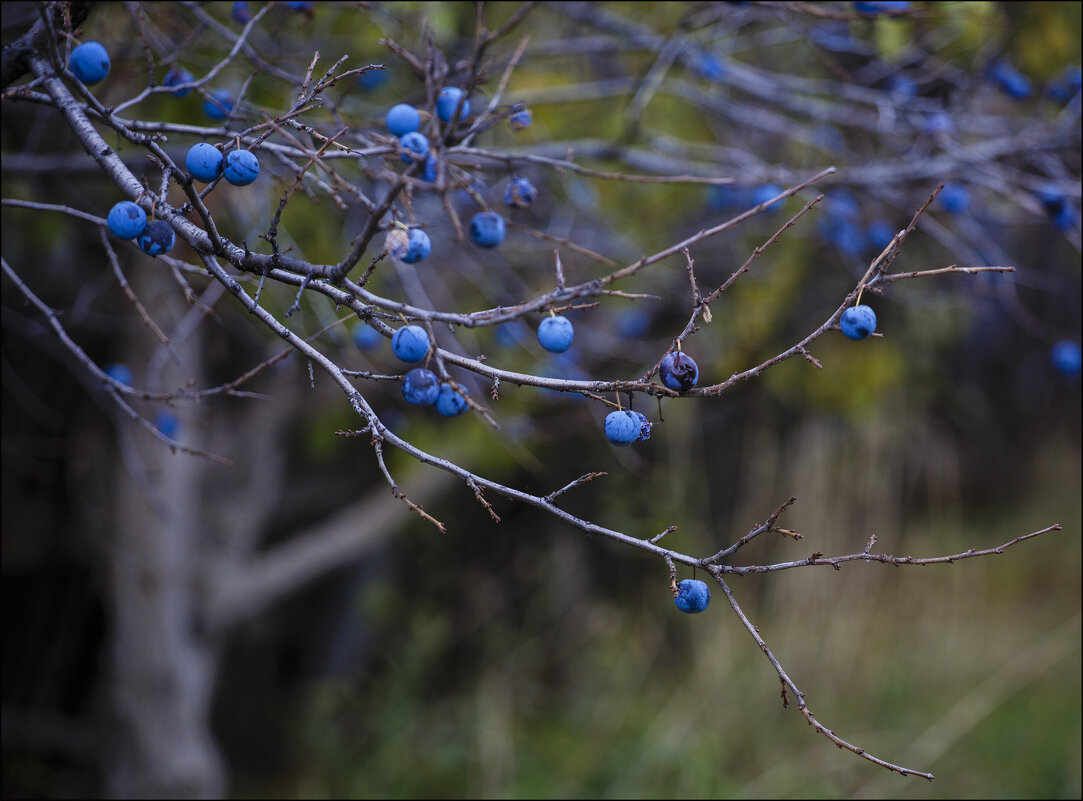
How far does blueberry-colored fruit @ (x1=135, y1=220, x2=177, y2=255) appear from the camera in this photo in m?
1.21

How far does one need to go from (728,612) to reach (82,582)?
352 centimetres

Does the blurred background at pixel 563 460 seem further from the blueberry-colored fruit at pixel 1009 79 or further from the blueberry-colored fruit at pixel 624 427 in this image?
the blueberry-colored fruit at pixel 624 427

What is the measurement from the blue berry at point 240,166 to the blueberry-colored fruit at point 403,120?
0.40 meters

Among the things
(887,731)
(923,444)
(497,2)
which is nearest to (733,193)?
(497,2)

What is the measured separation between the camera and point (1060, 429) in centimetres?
705

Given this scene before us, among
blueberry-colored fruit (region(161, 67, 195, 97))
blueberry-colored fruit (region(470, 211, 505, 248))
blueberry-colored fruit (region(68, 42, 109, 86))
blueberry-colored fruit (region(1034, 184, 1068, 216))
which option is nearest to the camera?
blueberry-colored fruit (region(68, 42, 109, 86))

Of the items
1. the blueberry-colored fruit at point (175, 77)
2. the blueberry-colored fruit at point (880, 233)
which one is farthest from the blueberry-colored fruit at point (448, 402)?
the blueberry-colored fruit at point (880, 233)

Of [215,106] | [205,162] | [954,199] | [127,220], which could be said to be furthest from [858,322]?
[954,199]

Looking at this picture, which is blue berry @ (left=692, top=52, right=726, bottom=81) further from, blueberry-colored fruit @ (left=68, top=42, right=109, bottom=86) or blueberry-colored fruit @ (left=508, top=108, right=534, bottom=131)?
blueberry-colored fruit @ (left=68, top=42, right=109, bottom=86)

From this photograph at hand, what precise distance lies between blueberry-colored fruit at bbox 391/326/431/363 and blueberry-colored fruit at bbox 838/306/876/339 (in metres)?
0.64

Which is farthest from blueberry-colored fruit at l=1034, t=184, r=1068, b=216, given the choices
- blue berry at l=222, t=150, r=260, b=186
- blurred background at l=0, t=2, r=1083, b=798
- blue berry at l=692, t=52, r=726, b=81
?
blue berry at l=222, t=150, r=260, b=186

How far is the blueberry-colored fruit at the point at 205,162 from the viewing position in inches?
45.8

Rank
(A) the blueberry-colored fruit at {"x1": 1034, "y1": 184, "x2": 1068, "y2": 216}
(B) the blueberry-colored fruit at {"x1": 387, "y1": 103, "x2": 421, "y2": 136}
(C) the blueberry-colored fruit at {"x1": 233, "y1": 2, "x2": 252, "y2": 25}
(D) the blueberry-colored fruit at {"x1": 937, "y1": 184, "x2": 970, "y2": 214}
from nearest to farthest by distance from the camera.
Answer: (B) the blueberry-colored fruit at {"x1": 387, "y1": 103, "x2": 421, "y2": 136} < (C) the blueberry-colored fruit at {"x1": 233, "y1": 2, "x2": 252, "y2": 25} < (A) the blueberry-colored fruit at {"x1": 1034, "y1": 184, "x2": 1068, "y2": 216} < (D) the blueberry-colored fruit at {"x1": 937, "y1": 184, "x2": 970, "y2": 214}

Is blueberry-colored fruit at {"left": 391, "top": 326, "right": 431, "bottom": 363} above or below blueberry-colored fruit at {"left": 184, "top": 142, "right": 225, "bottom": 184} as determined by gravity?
below
